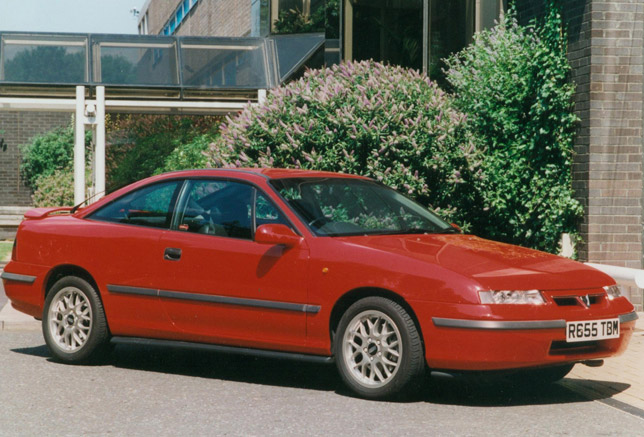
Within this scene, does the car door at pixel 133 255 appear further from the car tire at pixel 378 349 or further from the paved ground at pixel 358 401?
the car tire at pixel 378 349

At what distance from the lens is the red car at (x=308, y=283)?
256 inches

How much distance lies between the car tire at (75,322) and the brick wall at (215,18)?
17.4 meters

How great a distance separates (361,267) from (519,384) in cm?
165

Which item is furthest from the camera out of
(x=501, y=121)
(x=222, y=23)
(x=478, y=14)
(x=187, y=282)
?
(x=222, y=23)

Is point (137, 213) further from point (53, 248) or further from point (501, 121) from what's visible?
point (501, 121)

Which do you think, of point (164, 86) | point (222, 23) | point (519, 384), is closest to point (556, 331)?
point (519, 384)

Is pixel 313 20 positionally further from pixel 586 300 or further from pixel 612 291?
pixel 586 300

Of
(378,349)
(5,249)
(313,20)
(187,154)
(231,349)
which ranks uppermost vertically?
(313,20)

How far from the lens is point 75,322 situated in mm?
8227

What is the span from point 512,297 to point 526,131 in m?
5.83

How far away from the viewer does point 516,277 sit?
6.54m

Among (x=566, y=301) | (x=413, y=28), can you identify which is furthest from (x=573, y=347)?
(x=413, y=28)

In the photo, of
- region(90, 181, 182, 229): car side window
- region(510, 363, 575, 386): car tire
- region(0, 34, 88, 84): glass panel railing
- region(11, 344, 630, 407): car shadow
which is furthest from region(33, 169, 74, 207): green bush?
region(510, 363, 575, 386): car tire

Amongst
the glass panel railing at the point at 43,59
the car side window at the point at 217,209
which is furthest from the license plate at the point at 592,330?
the glass panel railing at the point at 43,59
